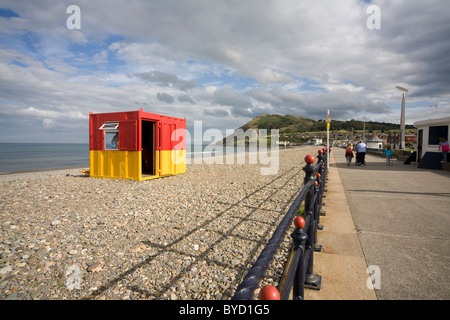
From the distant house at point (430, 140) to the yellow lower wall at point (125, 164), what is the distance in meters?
13.4

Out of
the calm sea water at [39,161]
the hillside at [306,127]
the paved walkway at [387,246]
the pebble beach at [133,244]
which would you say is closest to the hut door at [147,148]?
the pebble beach at [133,244]

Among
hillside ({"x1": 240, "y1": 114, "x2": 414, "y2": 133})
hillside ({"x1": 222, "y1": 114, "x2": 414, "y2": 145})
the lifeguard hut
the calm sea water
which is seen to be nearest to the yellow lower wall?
the lifeguard hut

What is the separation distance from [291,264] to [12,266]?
439 centimetres

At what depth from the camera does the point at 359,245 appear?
3562 mm

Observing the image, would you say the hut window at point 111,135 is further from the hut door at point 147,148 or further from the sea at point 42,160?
the sea at point 42,160

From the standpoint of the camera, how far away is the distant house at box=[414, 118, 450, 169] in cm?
1316

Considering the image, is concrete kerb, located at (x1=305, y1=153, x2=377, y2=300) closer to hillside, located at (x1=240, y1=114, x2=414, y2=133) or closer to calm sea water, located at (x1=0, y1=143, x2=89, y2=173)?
calm sea water, located at (x1=0, y1=143, x2=89, y2=173)

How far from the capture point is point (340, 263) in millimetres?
3057

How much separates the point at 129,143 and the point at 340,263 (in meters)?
10.0

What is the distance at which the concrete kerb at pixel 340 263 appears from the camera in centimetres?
246

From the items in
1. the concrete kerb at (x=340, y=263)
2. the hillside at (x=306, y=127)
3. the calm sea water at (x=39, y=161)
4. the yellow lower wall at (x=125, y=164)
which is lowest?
the calm sea water at (x=39, y=161)
